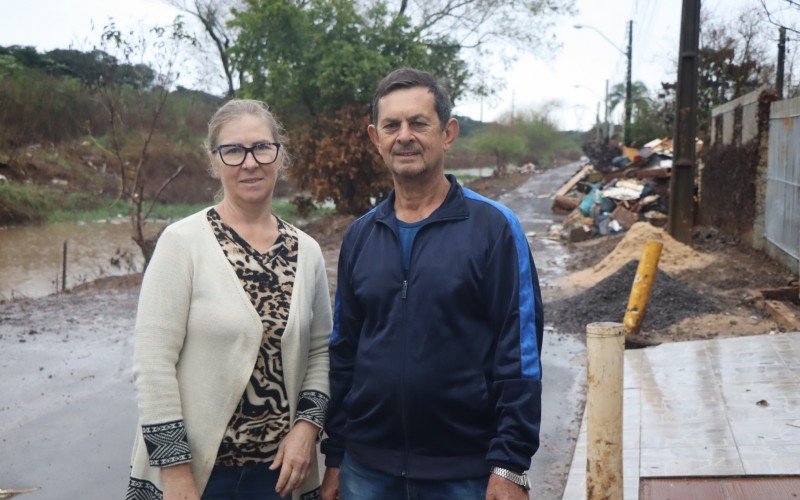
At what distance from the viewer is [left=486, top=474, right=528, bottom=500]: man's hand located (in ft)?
7.14

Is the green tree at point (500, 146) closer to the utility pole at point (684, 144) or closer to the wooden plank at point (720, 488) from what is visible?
the utility pole at point (684, 144)

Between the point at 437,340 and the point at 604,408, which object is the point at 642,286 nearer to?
the point at 604,408

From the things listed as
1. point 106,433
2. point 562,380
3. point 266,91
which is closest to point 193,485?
point 106,433

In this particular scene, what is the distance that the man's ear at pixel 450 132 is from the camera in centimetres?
254

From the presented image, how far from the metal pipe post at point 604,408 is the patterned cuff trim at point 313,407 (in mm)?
1269

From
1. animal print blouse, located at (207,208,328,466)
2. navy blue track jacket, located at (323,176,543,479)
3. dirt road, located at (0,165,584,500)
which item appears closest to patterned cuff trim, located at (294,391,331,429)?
animal print blouse, located at (207,208,328,466)

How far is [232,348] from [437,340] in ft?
2.02

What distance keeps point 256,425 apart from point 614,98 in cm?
7876

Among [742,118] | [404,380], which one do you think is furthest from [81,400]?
[742,118]

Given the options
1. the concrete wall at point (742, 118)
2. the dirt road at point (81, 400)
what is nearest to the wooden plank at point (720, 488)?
the dirt road at point (81, 400)

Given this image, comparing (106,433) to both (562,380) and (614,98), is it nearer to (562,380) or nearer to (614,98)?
(562,380)

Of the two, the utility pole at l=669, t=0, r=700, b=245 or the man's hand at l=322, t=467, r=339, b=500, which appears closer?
the man's hand at l=322, t=467, r=339, b=500

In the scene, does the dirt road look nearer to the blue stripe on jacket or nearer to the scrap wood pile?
the blue stripe on jacket

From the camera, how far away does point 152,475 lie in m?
2.29
